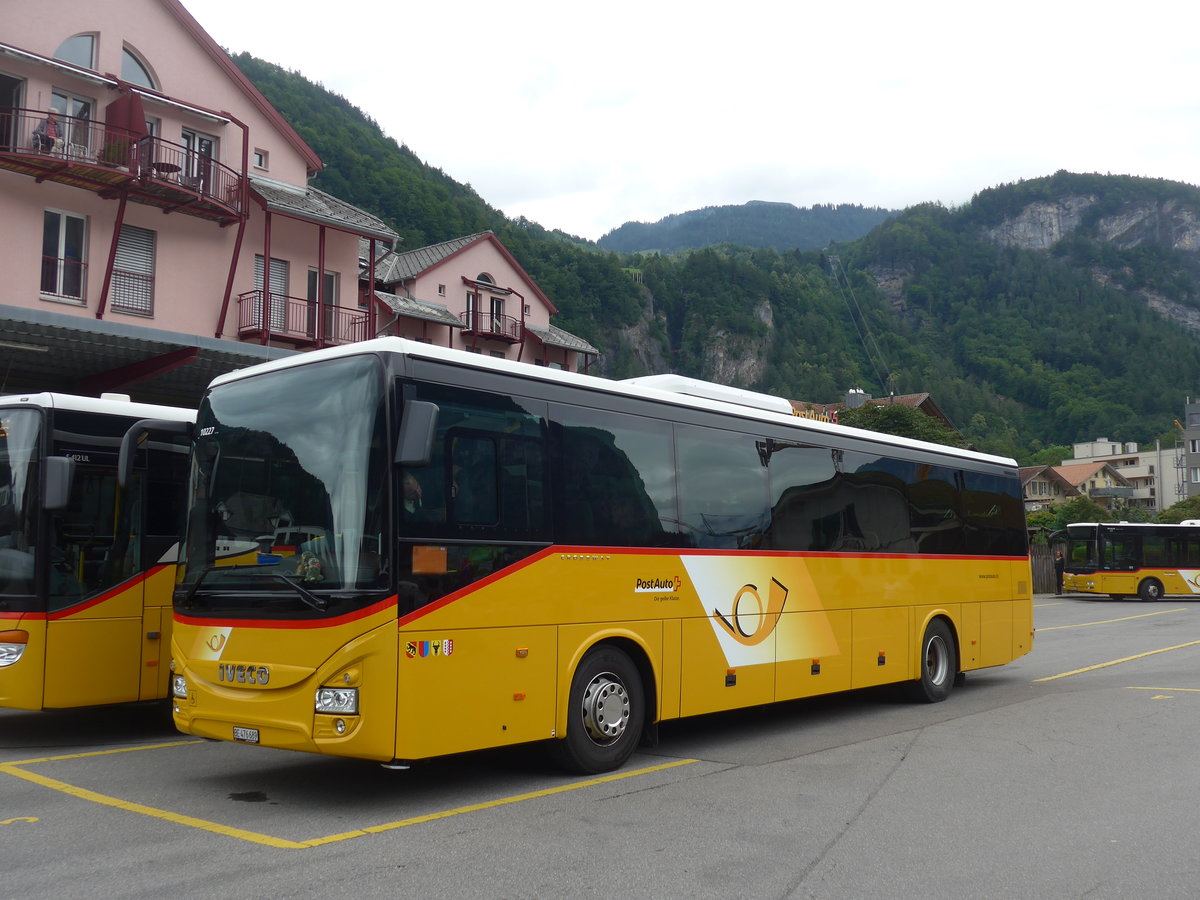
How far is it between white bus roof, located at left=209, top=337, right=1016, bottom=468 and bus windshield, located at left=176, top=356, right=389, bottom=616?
11cm

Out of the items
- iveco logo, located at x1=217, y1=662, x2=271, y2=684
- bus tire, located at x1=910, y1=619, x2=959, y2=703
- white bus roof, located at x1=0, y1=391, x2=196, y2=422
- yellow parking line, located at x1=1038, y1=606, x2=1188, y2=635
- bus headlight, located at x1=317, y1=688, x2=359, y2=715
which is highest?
white bus roof, located at x1=0, y1=391, x2=196, y2=422

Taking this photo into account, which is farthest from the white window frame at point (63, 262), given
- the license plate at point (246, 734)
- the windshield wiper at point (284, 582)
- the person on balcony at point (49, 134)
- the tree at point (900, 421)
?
the tree at point (900, 421)

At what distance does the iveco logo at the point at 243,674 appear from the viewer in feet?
23.1

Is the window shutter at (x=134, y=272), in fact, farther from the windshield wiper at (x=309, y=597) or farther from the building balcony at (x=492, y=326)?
the building balcony at (x=492, y=326)

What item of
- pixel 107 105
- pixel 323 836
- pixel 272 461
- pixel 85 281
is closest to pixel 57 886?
pixel 323 836

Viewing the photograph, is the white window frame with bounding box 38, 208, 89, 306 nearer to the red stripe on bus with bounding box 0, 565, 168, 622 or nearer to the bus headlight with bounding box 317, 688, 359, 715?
the red stripe on bus with bounding box 0, 565, 168, 622

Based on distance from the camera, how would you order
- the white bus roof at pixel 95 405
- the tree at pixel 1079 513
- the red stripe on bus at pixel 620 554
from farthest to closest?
the tree at pixel 1079 513 → the white bus roof at pixel 95 405 → the red stripe on bus at pixel 620 554

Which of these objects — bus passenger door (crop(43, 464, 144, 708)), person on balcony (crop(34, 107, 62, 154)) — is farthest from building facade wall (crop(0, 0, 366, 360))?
bus passenger door (crop(43, 464, 144, 708))

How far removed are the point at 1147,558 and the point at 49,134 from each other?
38.6 meters

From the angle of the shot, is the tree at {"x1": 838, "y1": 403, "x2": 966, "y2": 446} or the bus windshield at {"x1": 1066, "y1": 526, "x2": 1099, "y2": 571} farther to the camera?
the tree at {"x1": 838, "y1": 403, "x2": 966, "y2": 446}

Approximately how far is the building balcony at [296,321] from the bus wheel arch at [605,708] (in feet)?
69.6

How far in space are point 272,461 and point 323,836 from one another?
238 centimetres

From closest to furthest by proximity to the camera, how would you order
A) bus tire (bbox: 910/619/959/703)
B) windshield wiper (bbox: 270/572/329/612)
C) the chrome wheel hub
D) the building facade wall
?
windshield wiper (bbox: 270/572/329/612) → the chrome wheel hub → bus tire (bbox: 910/619/959/703) → the building facade wall

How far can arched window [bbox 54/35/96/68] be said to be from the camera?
2625 centimetres
